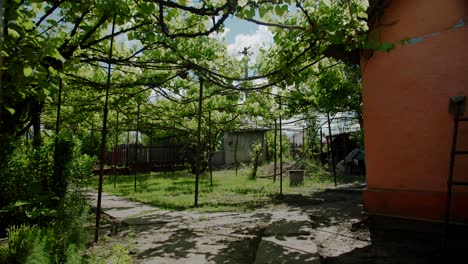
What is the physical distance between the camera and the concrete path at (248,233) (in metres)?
4.18

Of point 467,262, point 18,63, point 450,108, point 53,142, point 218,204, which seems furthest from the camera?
point 218,204

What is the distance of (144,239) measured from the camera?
504 cm

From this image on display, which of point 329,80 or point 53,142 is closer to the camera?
point 53,142

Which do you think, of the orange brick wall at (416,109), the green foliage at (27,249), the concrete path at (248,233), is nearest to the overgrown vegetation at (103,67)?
the green foliage at (27,249)

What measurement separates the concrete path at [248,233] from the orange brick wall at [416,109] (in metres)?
0.93

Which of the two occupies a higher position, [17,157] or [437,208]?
[17,157]

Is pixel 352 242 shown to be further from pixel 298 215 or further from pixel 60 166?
pixel 60 166

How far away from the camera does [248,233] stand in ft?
17.3

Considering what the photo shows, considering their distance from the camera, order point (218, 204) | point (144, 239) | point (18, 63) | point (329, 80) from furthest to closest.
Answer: point (329, 80)
point (218, 204)
point (144, 239)
point (18, 63)

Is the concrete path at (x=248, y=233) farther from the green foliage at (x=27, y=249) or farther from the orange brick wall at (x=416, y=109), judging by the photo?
the green foliage at (x=27, y=249)

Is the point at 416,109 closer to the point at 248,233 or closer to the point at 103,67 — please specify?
the point at 248,233

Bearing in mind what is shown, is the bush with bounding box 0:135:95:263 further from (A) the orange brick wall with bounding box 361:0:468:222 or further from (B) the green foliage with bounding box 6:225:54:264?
(A) the orange brick wall with bounding box 361:0:468:222

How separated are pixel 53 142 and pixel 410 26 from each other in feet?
19.2

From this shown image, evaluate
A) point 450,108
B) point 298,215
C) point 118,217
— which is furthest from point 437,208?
point 118,217
